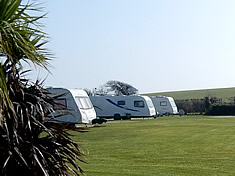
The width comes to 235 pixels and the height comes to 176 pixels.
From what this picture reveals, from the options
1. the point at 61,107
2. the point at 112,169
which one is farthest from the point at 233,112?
the point at 61,107

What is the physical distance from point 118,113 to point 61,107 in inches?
1462

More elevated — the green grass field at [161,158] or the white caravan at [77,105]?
the white caravan at [77,105]

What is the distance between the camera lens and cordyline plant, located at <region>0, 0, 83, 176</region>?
16.6ft

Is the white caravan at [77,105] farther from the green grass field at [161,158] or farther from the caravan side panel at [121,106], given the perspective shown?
the caravan side panel at [121,106]

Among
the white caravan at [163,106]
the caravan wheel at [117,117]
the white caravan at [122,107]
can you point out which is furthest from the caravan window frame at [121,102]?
the white caravan at [163,106]

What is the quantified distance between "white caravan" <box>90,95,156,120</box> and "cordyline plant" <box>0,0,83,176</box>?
36.7 meters

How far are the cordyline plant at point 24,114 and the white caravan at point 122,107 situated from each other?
120ft

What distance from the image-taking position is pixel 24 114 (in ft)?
18.2

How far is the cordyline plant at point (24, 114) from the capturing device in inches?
199

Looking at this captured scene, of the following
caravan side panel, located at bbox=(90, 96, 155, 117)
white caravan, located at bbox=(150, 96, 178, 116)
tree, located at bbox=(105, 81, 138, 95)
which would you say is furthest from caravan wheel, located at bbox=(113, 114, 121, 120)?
tree, located at bbox=(105, 81, 138, 95)

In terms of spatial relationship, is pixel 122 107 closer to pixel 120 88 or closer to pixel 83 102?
pixel 83 102

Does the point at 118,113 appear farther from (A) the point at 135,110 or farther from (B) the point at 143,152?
(B) the point at 143,152

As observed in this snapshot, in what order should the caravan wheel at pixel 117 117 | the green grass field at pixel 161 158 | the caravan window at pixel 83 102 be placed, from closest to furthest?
1. the green grass field at pixel 161 158
2. the caravan window at pixel 83 102
3. the caravan wheel at pixel 117 117

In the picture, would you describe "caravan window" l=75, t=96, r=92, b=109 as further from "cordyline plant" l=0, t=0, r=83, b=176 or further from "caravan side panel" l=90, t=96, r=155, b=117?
"cordyline plant" l=0, t=0, r=83, b=176
